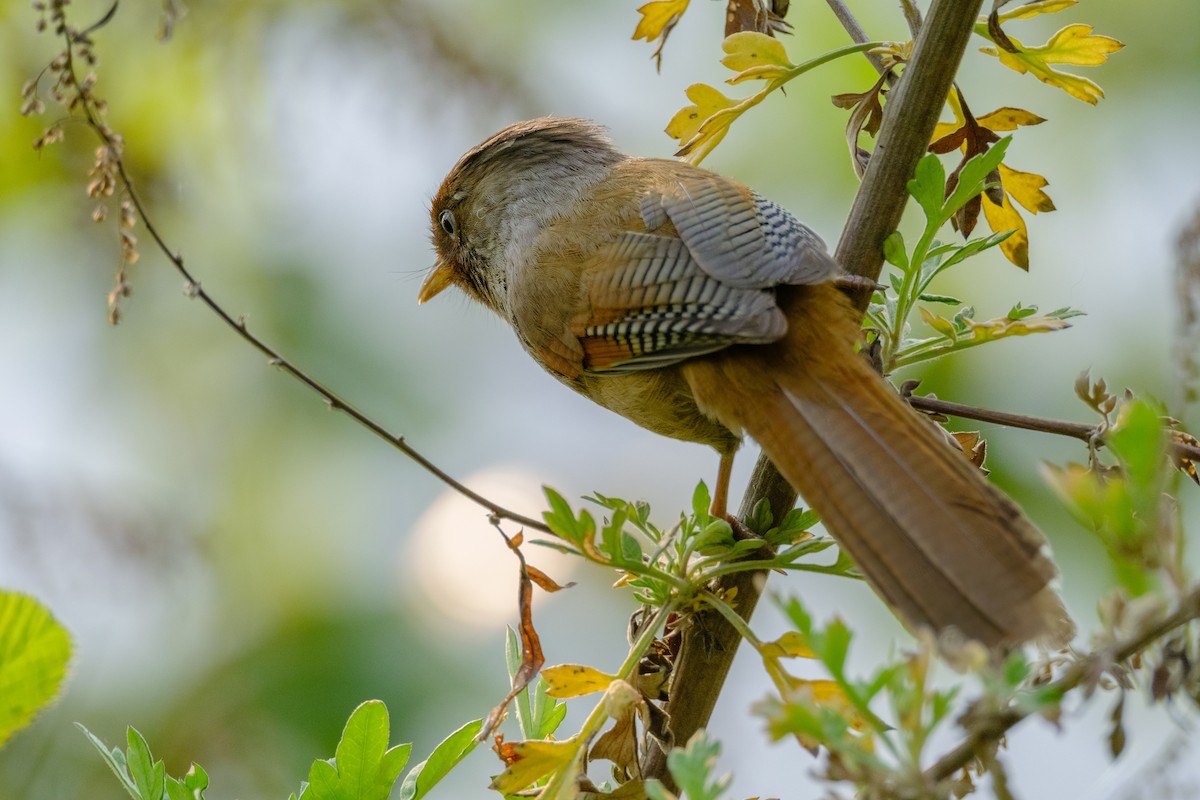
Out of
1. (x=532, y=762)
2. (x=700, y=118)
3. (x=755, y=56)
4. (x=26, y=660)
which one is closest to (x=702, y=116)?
(x=700, y=118)

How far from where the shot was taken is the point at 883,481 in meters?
1.79

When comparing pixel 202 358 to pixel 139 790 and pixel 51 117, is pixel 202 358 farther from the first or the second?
pixel 139 790

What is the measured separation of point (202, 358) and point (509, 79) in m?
1.65

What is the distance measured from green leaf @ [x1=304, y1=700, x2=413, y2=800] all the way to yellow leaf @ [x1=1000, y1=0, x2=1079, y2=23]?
4.69ft

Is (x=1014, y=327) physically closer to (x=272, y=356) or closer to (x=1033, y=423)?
(x=1033, y=423)

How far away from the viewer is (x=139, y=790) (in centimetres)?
174

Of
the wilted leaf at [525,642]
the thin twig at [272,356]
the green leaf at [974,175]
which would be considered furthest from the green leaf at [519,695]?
the green leaf at [974,175]

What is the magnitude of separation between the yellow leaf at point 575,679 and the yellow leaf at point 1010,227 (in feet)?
3.36

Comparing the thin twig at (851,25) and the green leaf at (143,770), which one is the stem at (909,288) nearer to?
the thin twig at (851,25)

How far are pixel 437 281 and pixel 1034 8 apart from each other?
210cm

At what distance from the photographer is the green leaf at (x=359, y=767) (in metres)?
1.71

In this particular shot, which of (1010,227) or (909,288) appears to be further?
(1010,227)

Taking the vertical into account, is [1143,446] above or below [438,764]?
above

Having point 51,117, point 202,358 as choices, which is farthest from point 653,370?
point 51,117
